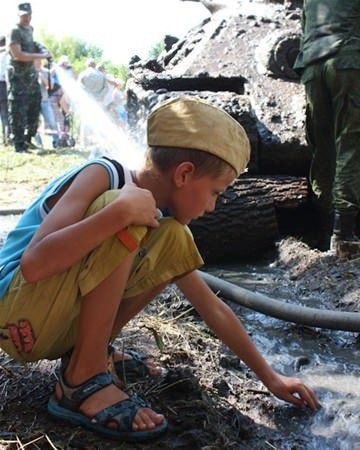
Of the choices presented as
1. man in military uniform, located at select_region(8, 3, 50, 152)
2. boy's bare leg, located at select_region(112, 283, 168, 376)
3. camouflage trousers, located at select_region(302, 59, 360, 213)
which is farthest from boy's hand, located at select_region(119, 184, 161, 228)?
man in military uniform, located at select_region(8, 3, 50, 152)

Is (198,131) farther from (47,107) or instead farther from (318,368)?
(47,107)

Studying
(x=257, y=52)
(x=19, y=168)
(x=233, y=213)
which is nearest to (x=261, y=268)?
(x=233, y=213)

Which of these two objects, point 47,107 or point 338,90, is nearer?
point 338,90

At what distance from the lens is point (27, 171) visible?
906 centimetres

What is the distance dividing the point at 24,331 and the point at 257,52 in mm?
4004

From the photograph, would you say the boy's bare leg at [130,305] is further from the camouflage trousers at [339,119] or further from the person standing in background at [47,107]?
the person standing in background at [47,107]

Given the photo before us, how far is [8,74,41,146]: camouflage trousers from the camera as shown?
1112 centimetres

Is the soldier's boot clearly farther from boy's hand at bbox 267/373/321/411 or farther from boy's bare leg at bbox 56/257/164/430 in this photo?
Result: boy's bare leg at bbox 56/257/164/430

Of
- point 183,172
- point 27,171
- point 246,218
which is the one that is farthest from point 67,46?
point 183,172

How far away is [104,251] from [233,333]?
0.52 meters

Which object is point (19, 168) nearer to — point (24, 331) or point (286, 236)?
point (286, 236)

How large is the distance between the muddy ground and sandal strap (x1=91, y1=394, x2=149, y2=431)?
44 mm

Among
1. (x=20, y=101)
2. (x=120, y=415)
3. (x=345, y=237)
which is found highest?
(x=120, y=415)

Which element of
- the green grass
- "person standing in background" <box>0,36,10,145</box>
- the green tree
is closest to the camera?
the green grass
